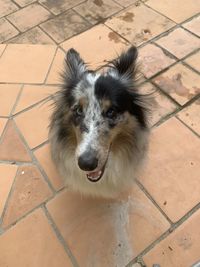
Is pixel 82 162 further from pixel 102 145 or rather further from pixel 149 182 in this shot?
pixel 149 182

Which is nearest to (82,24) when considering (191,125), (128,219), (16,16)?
(16,16)

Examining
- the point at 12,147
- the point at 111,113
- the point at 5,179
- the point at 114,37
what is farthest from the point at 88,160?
the point at 114,37

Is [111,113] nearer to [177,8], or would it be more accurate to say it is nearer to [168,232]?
[168,232]

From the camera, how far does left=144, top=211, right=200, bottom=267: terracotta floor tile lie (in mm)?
1895

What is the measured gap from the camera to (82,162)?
5.16 ft

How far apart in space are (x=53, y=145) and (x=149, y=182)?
0.73 metres

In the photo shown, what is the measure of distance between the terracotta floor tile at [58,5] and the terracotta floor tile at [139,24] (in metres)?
0.56

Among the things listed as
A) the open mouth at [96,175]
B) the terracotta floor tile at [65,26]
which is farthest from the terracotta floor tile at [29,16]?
the open mouth at [96,175]

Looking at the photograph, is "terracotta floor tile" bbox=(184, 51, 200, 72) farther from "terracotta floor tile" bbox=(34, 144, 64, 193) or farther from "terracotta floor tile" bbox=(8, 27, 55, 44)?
"terracotta floor tile" bbox=(34, 144, 64, 193)

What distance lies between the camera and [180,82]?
274 centimetres

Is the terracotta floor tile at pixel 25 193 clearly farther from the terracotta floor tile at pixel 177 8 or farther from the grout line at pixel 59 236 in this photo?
the terracotta floor tile at pixel 177 8

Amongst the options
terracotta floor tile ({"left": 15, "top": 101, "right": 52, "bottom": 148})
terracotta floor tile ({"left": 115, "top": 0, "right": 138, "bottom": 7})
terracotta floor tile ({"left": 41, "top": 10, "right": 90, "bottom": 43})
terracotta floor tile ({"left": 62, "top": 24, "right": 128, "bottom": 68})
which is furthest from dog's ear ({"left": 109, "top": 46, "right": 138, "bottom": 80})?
terracotta floor tile ({"left": 115, "top": 0, "right": 138, "bottom": 7})

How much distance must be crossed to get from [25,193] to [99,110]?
0.95 m

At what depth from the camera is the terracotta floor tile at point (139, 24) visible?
3156mm
